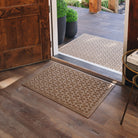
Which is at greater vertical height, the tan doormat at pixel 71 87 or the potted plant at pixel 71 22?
the potted plant at pixel 71 22

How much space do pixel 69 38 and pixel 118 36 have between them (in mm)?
922

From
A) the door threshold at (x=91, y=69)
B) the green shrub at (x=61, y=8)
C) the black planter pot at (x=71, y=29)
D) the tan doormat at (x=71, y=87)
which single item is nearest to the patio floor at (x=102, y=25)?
the black planter pot at (x=71, y=29)

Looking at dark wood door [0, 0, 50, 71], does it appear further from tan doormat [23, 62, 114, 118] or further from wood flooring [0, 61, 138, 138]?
wood flooring [0, 61, 138, 138]

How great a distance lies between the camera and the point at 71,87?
3287mm

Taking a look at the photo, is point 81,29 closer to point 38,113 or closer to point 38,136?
point 38,113

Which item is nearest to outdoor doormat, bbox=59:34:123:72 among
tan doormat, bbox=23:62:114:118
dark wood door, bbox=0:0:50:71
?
tan doormat, bbox=23:62:114:118

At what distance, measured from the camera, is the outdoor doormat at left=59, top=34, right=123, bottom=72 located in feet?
12.8

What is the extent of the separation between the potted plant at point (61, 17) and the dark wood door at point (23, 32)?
0.73m

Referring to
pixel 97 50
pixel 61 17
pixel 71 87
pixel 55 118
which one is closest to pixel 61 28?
pixel 61 17

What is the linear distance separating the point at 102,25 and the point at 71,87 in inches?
102

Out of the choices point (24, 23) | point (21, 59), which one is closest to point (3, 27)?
point (24, 23)

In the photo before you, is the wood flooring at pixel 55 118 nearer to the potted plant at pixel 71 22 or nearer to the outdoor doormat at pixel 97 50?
the outdoor doormat at pixel 97 50

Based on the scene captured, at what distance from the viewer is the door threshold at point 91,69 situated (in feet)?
11.4

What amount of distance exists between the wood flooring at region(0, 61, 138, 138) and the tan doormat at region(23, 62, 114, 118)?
3.0 inches
